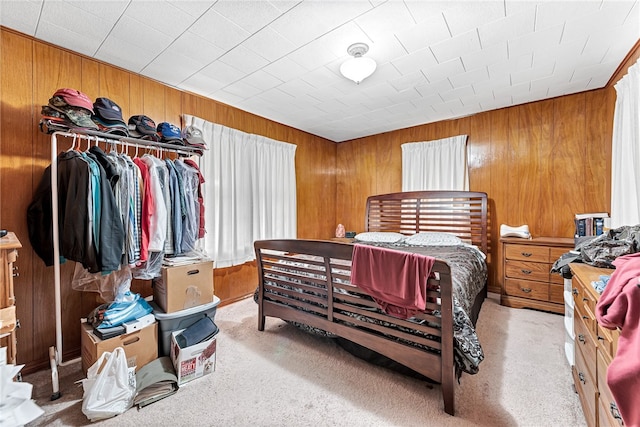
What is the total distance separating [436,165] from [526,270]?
70.5 inches

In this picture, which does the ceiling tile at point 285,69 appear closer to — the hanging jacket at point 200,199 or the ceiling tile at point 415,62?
the ceiling tile at point 415,62

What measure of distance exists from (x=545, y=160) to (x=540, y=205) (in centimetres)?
56

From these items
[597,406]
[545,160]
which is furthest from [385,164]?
[597,406]

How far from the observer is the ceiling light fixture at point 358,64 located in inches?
85.0

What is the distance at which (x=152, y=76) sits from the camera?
105 inches

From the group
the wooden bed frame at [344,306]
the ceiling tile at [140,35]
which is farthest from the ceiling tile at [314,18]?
the wooden bed frame at [344,306]

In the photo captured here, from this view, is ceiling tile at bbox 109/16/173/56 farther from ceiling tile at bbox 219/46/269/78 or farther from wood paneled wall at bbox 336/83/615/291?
wood paneled wall at bbox 336/83/615/291

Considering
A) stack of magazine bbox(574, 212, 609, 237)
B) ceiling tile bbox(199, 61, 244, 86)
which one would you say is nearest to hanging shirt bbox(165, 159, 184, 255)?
ceiling tile bbox(199, 61, 244, 86)

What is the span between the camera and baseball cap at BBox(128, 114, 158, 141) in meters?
2.20

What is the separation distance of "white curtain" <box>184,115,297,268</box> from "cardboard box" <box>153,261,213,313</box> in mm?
1018

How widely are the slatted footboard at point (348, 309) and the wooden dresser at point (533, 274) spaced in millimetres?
1945

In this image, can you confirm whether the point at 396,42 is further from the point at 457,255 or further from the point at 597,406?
the point at 597,406

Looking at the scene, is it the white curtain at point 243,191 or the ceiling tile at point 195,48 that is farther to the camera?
the white curtain at point 243,191

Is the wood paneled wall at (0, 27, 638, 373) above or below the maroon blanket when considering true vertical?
above
